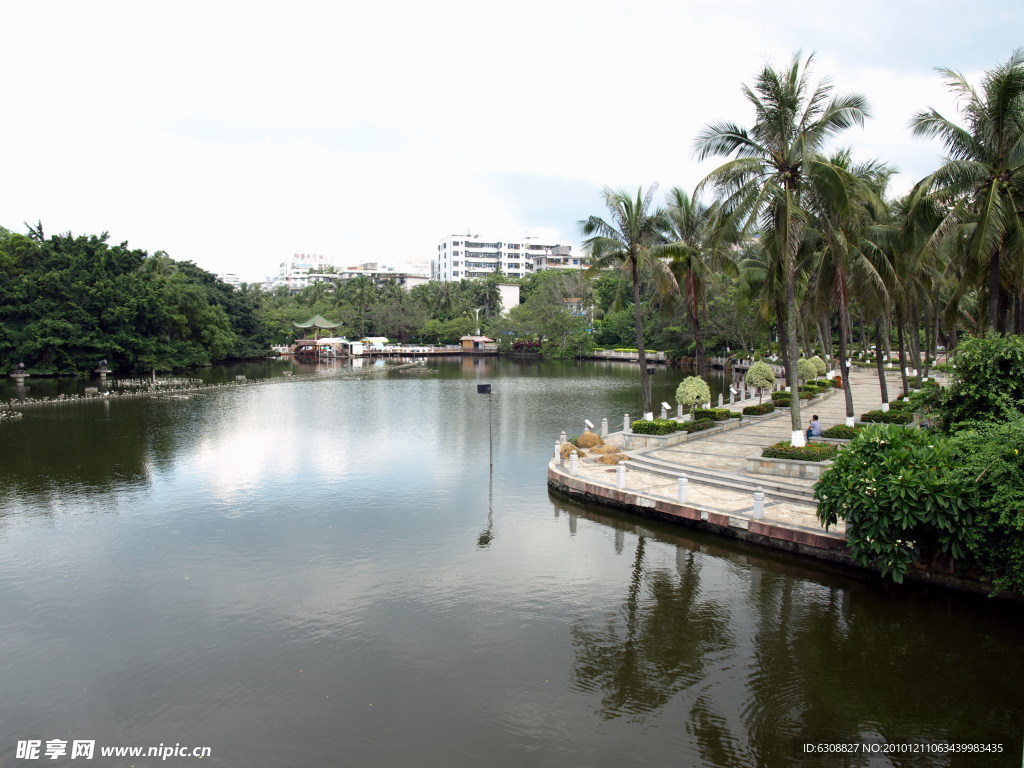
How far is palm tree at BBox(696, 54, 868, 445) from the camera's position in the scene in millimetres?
17641

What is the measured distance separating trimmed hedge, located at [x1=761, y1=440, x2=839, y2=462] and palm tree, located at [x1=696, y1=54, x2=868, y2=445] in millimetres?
570

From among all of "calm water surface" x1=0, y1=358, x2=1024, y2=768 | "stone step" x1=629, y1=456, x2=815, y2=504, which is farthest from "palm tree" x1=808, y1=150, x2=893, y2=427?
"calm water surface" x1=0, y1=358, x2=1024, y2=768

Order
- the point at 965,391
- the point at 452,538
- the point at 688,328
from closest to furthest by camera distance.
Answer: the point at 965,391, the point at 452,538, the point at 688,328

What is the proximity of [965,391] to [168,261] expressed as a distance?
85.6 meters

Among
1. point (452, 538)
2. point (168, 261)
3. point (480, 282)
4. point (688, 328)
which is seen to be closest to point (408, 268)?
point (480, 282)

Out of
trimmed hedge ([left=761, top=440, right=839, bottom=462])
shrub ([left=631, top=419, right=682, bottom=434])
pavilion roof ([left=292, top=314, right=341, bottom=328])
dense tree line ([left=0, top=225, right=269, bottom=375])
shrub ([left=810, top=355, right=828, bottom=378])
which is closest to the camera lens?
trimmed hedge ([left=761, top=440, right=839, bottom=462])

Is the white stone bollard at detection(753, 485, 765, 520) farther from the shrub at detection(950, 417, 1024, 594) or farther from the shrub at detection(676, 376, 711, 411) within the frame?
the shrub at detection(676, 376, 711, 411)

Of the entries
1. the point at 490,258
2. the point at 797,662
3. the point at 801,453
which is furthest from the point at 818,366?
the point at 490,258

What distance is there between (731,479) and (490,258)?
131410 mm

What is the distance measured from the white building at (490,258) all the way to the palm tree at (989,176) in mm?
127149

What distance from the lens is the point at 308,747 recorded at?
8.04m

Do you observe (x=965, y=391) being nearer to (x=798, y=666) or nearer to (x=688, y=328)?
(x=798, y=666)

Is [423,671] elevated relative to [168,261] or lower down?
lower down

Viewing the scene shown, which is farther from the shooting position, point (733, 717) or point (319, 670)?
point (319, 670)
